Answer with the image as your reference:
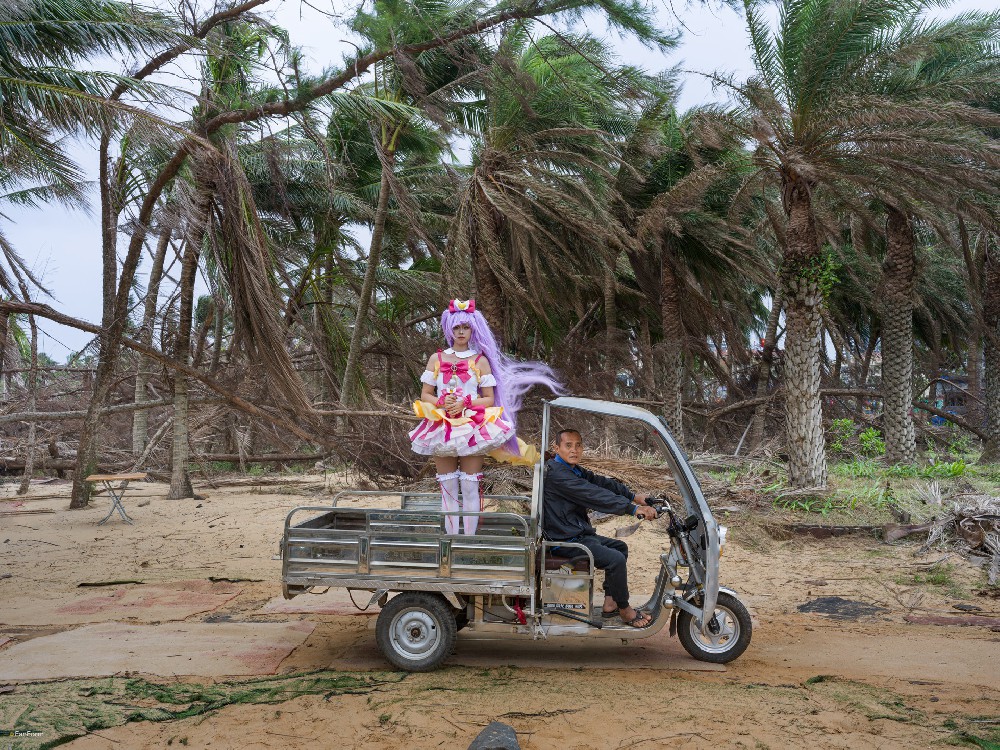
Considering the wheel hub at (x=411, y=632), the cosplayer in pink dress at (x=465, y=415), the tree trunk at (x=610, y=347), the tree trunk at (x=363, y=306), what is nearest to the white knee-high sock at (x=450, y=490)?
the cosplayer in pink dress at (x=465, y=415)

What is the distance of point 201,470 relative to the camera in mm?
17312

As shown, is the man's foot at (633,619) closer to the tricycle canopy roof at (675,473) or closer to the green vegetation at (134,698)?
→ the tricycle canopy roof at (675,473)

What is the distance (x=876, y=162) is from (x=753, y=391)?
11450 mm

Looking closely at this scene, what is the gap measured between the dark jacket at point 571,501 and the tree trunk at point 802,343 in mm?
7682

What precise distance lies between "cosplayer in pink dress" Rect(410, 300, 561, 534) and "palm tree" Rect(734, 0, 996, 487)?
Result: 6.48m

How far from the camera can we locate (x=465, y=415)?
6.38 metres

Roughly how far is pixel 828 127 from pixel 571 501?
26.0 feet

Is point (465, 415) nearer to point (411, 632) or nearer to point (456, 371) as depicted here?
point (456, 371)

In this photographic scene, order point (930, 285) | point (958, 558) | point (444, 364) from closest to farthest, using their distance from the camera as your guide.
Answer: point (444, 364) → point (958, 558) → point (930, 285)

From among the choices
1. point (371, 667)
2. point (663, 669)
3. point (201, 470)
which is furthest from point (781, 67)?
point (201, 470)

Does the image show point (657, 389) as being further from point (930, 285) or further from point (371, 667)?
point (371, 667)

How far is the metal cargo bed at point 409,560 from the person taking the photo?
5.39 m

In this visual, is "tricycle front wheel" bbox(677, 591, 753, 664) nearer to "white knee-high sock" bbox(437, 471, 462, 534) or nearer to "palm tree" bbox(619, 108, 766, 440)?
"white knee-high sock" bbox(437, 471, 462, 534)

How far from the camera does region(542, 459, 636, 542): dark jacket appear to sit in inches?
217
